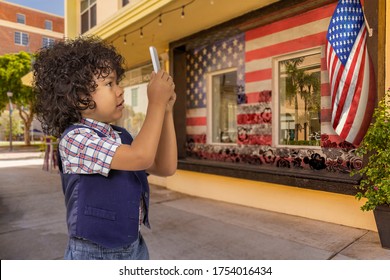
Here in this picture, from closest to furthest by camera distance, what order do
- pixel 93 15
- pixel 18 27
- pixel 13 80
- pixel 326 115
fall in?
pixel 326 115, pixel 18 27, pixel 93 15, pixel 13 80

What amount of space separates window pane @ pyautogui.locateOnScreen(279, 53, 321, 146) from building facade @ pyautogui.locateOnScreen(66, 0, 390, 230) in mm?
16

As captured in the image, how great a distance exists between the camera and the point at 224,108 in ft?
21.6

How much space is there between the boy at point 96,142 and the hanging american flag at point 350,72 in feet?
10.9

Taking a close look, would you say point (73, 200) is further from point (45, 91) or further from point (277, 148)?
point (277, 148)

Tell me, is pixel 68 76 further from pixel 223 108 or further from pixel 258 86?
pixel 223 108

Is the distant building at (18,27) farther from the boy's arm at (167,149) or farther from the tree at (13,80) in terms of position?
the tree at (13,80)

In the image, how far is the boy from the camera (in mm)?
1213

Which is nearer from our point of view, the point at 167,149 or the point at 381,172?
the point at 167,149

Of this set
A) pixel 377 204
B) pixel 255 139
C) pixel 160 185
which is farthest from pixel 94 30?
pixel 377 204

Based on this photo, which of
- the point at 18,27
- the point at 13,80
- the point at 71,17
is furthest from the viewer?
the point at 13,80

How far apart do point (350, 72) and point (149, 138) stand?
3.58 metres

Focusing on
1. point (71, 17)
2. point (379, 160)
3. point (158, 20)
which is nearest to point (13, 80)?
point (71, 17)

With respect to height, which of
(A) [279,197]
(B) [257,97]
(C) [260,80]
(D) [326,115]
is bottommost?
(A) [279,197]

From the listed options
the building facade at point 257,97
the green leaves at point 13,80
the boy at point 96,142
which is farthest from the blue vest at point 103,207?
the green leaves at point 13,80
